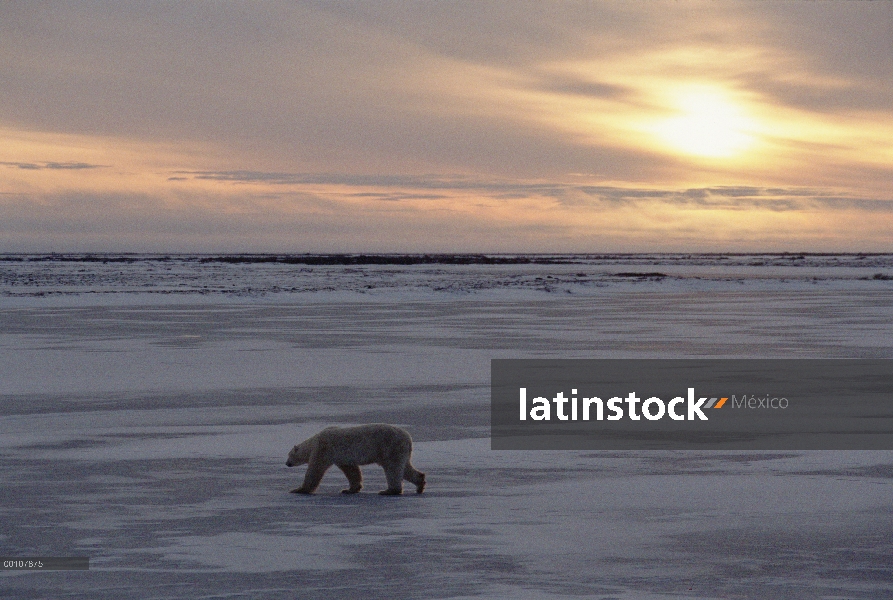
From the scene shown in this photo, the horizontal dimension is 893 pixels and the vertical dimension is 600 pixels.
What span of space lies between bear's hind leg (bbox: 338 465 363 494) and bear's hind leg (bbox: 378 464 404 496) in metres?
0.26

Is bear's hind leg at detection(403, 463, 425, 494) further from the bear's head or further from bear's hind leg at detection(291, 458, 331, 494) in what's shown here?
the bear's head

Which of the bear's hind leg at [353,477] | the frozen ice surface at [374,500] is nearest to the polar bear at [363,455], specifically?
the bear's hind leg at [353,477]

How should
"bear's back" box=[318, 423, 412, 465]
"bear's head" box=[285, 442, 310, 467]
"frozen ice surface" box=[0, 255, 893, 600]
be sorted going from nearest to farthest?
1. "frozen ice surface" box=[0, 255, 893, 600]
2. "bear's back" box=[318, 423, 412, 465]
3. "bear's head" box=[285, 442, 310, 467]

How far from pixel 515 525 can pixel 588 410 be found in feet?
19.5

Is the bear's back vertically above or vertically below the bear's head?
above

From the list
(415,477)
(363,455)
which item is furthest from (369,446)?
(415,477)

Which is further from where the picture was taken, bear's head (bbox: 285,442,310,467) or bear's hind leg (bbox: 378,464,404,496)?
bear's head (bbox: 285,442,310,467)

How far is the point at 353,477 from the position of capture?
8781 mm

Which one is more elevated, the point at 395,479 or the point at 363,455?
the point at 363,455

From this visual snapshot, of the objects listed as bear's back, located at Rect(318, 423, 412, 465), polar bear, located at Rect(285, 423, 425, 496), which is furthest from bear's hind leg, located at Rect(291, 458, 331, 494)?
bear's back, located at Rect(318, 423, 412, 465)

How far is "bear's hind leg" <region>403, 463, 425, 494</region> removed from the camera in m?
8.70

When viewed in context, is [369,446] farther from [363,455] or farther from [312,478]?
[312,478]

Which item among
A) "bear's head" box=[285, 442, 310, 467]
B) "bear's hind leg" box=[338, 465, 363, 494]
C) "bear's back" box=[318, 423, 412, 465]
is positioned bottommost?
"bear's hind leg" box=[338, 465, 363, 494]

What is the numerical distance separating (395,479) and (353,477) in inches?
14.8
